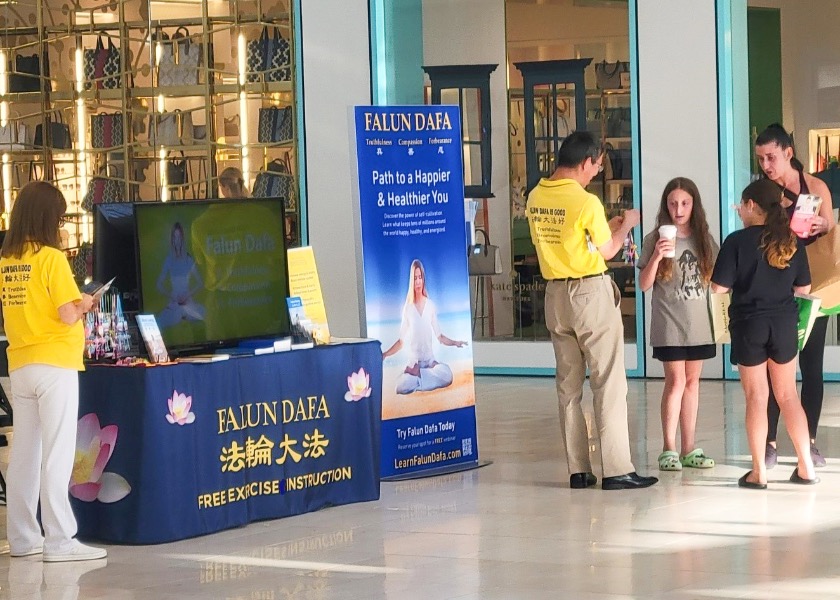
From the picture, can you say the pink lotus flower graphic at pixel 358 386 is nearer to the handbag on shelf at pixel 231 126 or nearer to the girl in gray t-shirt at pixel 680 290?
the girl in gray t-shirt at pixel 680 290

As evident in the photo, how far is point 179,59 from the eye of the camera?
Result: 15039mm

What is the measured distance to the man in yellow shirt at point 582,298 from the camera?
276 inches

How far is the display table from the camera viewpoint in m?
6.21

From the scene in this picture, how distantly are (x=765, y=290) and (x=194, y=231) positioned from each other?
8.43 feet

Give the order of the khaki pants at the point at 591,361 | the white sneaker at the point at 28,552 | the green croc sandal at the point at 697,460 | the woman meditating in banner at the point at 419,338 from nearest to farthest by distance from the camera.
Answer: the white sneaker at the point at 28,552
the khaki pants at the point at 591,361
the green croc sandal at the point at 697,460
the woman meditating in banner at the point at 419,338

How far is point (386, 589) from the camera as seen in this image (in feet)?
17.5

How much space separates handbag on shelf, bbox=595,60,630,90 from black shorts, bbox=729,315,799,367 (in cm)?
540

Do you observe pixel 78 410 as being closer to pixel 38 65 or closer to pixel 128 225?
pixel 128 225

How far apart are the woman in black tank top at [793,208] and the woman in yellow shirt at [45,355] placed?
3.42 metres

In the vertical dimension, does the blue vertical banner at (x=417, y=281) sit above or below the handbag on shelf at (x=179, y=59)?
→ below

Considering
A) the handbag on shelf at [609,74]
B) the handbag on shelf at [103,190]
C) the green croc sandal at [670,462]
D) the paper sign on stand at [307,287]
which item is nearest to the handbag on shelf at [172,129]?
the handbag on shelf at [103,190]

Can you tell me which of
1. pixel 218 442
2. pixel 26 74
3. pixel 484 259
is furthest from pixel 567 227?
pixel 26 74

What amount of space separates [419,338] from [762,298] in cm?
183

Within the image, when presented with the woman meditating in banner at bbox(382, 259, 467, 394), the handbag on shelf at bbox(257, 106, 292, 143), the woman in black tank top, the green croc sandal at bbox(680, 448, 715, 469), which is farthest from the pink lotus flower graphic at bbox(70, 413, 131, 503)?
the handbag on shelf at bbox(257, 106, 292, 143)
